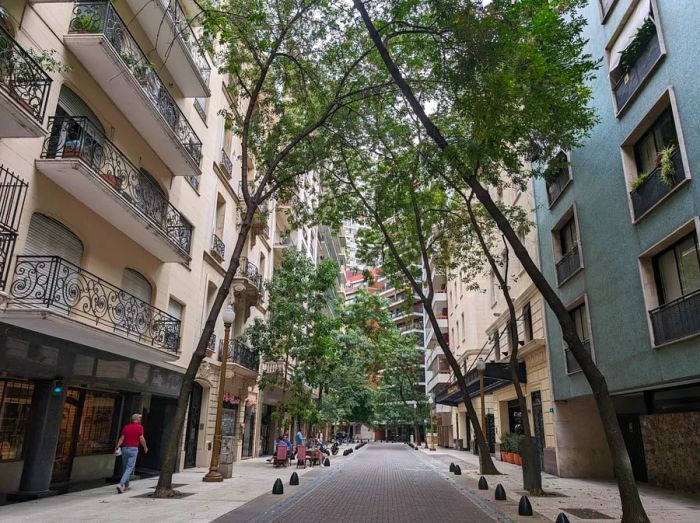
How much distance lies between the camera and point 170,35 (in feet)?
49.0

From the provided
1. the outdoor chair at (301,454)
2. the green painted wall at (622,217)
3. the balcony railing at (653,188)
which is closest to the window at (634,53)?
the green painted wall at (622,217)

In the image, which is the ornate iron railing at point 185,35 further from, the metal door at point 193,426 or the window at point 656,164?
the window at point 656,164

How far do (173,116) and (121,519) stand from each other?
35.4 feet

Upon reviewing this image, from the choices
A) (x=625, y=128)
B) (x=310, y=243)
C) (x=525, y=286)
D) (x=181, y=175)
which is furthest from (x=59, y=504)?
(x=310, y=243)

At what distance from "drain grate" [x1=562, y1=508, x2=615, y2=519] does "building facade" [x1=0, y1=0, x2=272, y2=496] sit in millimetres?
9948

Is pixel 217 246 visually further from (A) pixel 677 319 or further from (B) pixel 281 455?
(A) pixel 677 319

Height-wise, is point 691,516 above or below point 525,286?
below

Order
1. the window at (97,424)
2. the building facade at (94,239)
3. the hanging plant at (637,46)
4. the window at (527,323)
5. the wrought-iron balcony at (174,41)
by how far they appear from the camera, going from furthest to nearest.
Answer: the window at (527,323)
the wrought-iron balcony at (174,41)
the window at (97,424)
the hanging plant at (637,46)
the building facade at (94,239)

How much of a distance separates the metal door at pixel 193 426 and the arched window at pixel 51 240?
8368mm

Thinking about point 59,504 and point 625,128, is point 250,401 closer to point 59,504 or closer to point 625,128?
point 59,504

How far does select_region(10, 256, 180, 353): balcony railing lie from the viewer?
9.36m

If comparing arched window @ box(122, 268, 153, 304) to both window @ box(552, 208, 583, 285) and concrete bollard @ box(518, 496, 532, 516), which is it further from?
window @ box(552, 208, 583, 285)

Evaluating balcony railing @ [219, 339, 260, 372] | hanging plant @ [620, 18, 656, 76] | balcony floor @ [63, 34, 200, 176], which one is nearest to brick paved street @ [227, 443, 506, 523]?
balcony railing @ [219, 339, 260, 372]

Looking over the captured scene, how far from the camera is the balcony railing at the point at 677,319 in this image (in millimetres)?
10375
